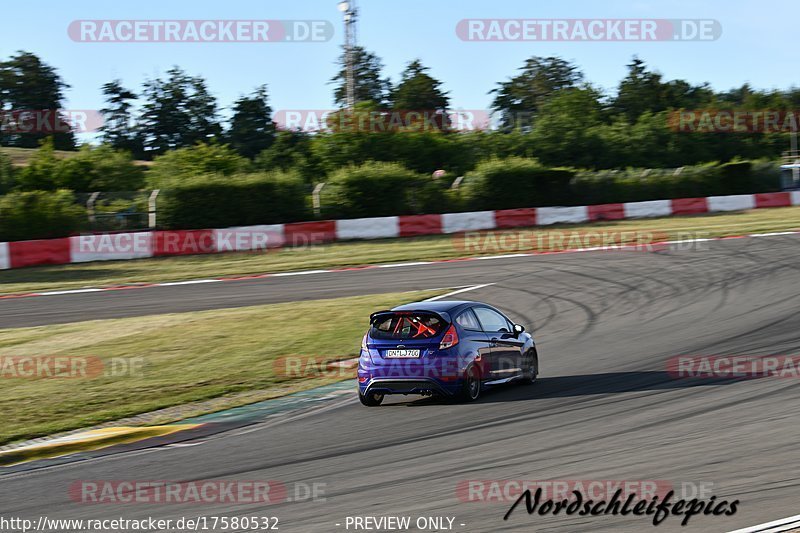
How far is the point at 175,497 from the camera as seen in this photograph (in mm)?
A: 7355

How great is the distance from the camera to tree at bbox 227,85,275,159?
7419 cm

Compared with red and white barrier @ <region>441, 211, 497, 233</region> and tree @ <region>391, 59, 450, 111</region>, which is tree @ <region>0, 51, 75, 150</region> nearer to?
tree @ <region>391, 59, 450, 111</region>

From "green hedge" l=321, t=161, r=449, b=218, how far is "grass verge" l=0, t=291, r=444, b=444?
13253 mm

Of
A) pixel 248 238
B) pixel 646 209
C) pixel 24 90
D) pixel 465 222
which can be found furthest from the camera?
pixel 24 90

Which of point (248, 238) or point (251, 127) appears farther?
point (251, 127)

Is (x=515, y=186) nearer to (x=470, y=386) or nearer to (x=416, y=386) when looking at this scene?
(x=470, y=386)

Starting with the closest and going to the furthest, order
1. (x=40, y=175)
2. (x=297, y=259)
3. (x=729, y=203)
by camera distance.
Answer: (x=297, y=259)
(x=729, y=203)
(x=40, y=175)

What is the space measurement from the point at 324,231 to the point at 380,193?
3.23 meters

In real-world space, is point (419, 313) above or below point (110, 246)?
below

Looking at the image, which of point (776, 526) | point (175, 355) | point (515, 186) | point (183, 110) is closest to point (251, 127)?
point (183, 110)

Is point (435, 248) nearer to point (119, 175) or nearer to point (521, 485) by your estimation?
point (521, 485)

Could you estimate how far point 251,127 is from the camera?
74625mm

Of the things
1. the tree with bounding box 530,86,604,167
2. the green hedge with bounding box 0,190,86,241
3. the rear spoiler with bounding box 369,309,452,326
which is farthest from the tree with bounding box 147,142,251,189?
the rear spoiler with bounding box 369,309,452,326

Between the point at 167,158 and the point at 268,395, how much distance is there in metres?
41.9
